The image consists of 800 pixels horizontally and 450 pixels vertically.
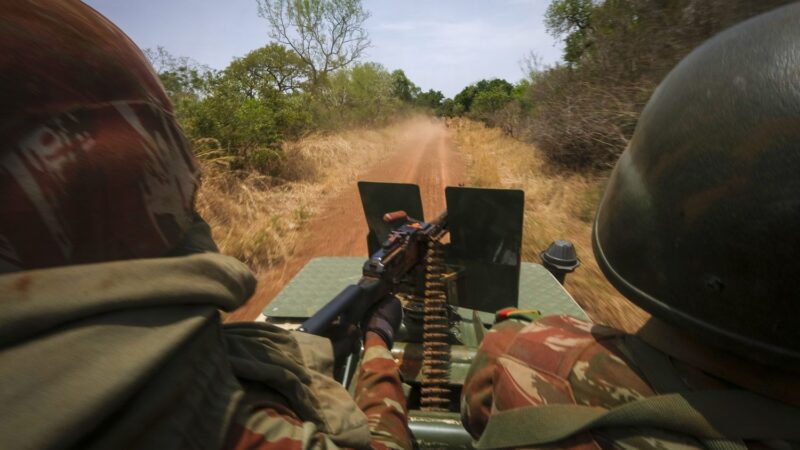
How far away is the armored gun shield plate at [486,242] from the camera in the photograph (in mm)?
3061

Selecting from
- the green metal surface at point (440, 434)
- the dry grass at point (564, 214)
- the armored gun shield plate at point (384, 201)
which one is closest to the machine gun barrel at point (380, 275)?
the armored gun shield plate at point (384, 201)

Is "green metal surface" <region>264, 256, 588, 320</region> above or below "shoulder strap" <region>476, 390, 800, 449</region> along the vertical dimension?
below

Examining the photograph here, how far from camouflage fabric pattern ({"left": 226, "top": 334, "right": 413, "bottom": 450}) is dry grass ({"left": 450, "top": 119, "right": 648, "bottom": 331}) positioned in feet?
10.6

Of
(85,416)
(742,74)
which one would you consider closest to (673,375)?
(742,74)

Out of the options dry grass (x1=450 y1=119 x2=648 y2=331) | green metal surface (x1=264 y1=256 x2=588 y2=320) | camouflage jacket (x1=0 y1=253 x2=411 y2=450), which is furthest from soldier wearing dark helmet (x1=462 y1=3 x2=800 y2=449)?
dry grass (x1=450 y1=119 x2=648 y2=331)

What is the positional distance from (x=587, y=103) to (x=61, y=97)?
10.2 m

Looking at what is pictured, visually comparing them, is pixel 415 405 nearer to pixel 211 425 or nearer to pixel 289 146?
pixel 211 425

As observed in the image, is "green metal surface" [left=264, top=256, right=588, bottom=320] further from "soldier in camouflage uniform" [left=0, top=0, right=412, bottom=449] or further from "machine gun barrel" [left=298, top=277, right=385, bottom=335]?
"soldier in camouflage uniform" [left=0, top=0, right=412, bottom=449]

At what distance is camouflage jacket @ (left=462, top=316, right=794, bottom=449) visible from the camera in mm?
1011

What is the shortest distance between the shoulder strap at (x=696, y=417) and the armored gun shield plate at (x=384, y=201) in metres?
2.65

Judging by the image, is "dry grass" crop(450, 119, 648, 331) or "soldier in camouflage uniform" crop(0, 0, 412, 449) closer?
"soldier in camouflage uniform" crop(0, 0, 412, 449)

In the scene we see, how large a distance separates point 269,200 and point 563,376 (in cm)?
751

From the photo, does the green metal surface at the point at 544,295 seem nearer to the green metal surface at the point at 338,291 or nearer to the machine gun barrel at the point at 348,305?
the green metal surface at the point at 338,291

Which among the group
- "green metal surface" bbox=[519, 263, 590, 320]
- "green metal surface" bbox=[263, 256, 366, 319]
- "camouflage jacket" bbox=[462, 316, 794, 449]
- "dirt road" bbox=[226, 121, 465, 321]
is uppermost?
"camouflage jacket" bbox=[462, 316, 794, 449]
